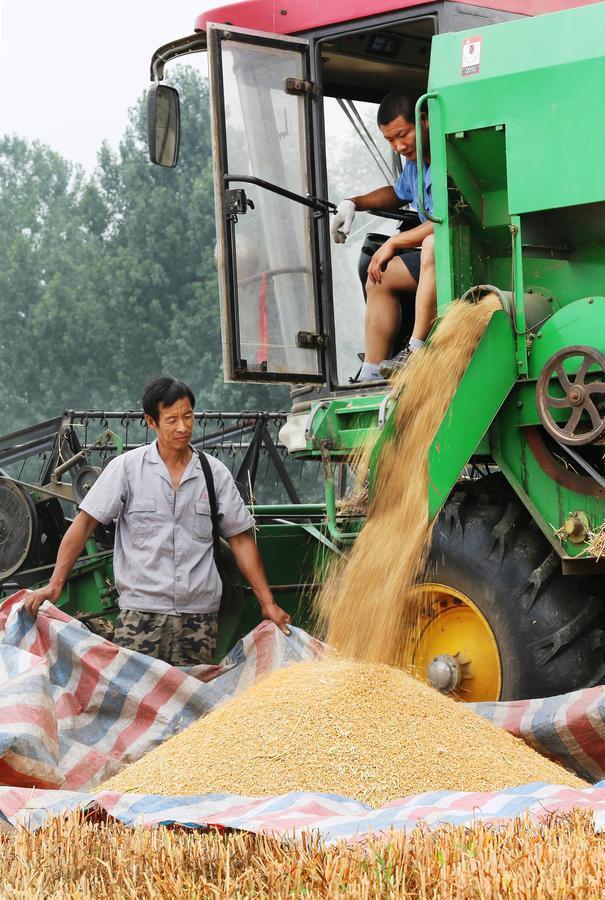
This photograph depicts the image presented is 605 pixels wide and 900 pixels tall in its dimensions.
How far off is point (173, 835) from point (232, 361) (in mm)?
3022

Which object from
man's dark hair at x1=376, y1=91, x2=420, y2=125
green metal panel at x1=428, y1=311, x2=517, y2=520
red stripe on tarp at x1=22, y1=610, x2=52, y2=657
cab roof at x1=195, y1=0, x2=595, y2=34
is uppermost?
cab roof at x1=195, y1=0, x2=595, y2=34

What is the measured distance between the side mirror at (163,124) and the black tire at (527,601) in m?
2.70

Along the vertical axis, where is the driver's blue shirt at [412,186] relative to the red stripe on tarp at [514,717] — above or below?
above

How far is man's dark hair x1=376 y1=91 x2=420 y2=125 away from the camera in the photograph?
5.43 metres

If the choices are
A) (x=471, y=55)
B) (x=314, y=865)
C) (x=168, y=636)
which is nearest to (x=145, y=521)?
(x=168, y=636)

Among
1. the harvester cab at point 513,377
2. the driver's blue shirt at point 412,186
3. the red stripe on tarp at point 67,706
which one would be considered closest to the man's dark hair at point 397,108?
the driver's blue shirt at point 412,186

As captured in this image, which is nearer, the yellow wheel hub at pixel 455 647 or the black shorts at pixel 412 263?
the yellow wheel hub at pixel 455 647

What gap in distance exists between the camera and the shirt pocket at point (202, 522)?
5465 mm

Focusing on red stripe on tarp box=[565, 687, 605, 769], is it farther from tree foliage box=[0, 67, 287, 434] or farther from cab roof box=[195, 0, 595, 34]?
tree foliage box=[0, 67, 287, 434]

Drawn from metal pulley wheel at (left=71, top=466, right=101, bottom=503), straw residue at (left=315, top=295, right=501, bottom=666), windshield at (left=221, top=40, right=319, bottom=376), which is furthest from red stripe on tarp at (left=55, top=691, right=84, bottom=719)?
metal pulley wheel at (left=71, top=466, right=101, bottom=503)

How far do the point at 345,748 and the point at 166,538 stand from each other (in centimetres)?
177

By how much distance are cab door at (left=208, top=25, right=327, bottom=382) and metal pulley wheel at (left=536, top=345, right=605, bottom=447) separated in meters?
1.66

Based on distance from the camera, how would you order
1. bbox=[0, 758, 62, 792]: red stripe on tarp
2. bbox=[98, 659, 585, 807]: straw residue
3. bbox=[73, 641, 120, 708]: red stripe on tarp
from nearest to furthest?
bbox=[98, 659, 585, 807]: straw residue → bbox=[0, 758, 62, 792]: red stripe on tarp → bbox=[73, 641, 120, 708]: red stripe on tarp

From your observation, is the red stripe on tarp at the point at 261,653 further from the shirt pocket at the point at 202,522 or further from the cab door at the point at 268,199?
the cab door at the point at 268,199
